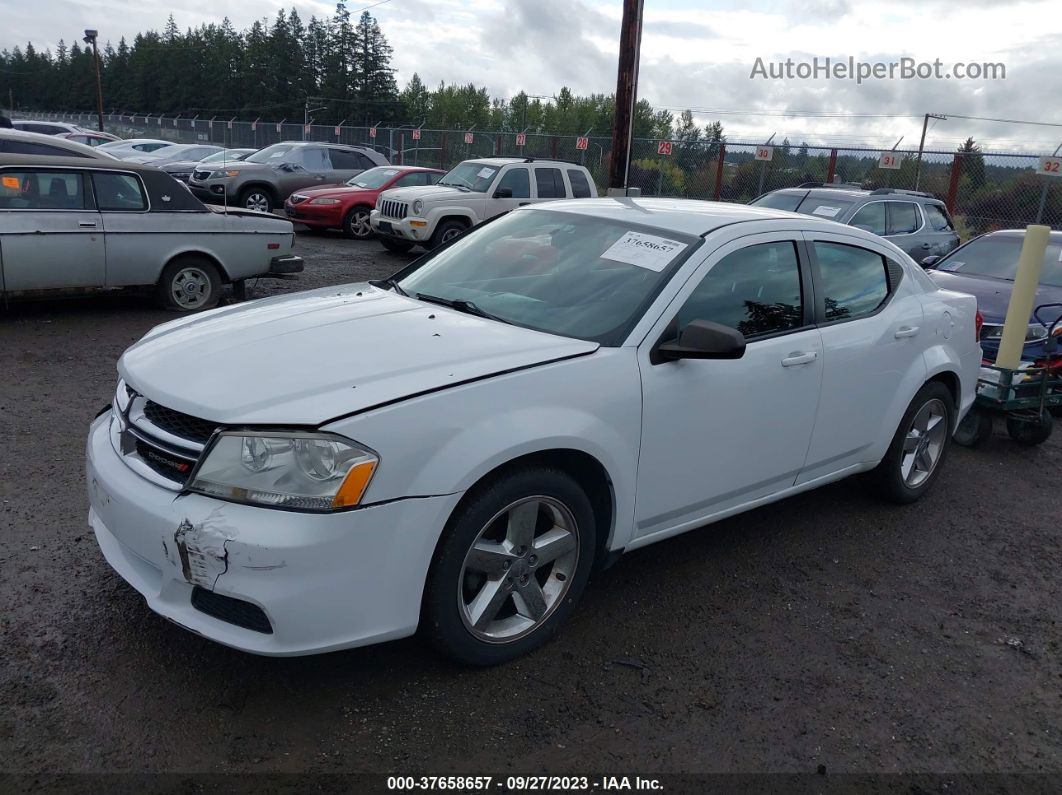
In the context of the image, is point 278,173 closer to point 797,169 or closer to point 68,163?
point 68,163

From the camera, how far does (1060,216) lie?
19.0m

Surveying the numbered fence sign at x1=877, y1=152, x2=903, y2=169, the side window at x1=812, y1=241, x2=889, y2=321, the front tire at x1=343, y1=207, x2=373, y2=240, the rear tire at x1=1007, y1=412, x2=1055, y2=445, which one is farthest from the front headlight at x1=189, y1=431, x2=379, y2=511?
the numbered fence sign at x1=877, y1=152, x2=903, y2=169

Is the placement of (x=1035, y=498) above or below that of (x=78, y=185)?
below

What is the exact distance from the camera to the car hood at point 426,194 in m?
13.9

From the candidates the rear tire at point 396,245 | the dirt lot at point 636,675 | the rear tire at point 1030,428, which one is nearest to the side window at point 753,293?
the dirt lot at point 636,675

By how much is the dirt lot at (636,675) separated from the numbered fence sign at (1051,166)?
1478cm

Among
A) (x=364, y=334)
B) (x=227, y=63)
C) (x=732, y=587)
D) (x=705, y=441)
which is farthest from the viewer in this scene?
(x=227, y=63)

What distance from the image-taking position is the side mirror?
3439 mm

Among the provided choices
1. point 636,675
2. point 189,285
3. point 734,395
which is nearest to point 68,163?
point 189,285

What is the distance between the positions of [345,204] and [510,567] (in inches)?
558

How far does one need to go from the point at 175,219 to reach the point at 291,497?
686 centimetres

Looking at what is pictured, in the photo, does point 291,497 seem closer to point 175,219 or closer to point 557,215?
point 557,215

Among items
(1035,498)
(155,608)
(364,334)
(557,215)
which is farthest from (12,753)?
(1035,498)

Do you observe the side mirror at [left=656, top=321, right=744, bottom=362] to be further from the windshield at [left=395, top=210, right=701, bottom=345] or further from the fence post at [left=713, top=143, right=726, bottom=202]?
the fence post at [left=713, top=143, right=726, bottom=202]
